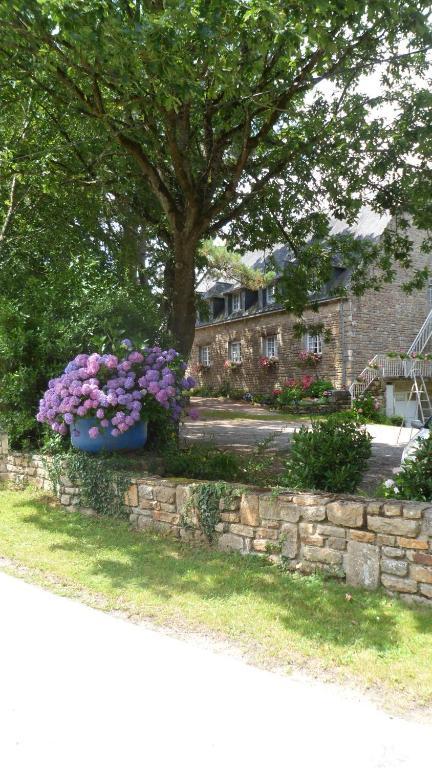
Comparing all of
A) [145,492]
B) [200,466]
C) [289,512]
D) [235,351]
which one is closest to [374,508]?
[289,512]

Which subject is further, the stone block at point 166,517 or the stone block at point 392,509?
the stone block at point 166,517

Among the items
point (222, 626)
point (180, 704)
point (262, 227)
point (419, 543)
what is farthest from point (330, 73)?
point (180, 704)

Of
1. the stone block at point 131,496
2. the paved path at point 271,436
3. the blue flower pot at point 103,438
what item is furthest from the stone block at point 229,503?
the paved path at point 271,436

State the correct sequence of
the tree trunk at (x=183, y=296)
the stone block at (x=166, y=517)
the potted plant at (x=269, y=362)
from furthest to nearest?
the potted plant at (x=269, y=362), the tree trunk at (x=183, y=296), the stone block at (x=166, y=517)

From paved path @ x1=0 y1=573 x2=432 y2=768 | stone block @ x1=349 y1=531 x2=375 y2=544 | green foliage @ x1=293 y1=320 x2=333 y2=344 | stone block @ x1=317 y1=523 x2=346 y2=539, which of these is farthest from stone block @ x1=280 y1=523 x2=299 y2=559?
green foliage @ x1=293 y1=320 x2=333 y2=344

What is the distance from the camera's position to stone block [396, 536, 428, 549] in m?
4.00

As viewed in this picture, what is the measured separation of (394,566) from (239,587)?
118 cm

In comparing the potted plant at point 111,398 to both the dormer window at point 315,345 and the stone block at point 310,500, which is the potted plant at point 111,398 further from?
the dormer window at point 315,345

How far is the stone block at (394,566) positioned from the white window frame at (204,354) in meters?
26.6

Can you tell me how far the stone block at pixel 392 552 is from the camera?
4121 mm

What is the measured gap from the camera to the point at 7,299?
356 inches

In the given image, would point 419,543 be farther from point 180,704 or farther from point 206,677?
point 180,704

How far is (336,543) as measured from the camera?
447 centimetres

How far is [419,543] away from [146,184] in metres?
8.95
